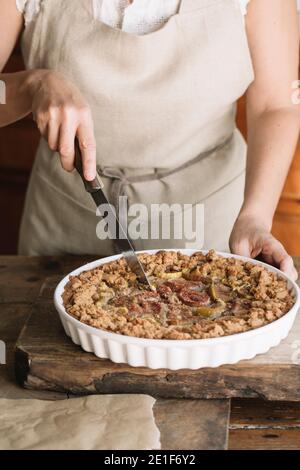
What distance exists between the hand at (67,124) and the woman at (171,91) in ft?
0.66

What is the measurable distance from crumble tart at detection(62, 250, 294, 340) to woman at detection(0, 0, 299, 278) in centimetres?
13

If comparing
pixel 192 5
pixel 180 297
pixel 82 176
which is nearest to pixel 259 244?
pixel 180 297

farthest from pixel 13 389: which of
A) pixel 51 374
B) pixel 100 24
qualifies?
pixel 100 24

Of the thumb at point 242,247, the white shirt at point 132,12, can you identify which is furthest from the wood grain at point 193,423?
the white shirt at point 132,12

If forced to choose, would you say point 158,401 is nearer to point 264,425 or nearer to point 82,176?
point 264,425

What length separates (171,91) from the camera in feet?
5.69

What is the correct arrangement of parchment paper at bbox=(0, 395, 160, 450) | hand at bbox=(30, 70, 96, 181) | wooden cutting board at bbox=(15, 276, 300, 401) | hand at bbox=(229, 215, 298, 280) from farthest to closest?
1. hand at bbox=(229, 215, 298, 280)
2. hand at bbox=(30, 70, 96, 181)
3. wooden cutting board at bbox=(15, 276, 300, 401)
4. parchment paper at bbox=(0, 395, 160, 450)

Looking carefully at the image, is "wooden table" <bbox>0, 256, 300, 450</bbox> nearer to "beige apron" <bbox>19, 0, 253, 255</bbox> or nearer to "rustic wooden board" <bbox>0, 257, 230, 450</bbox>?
"rustic wooden board" <bbox>0, 257, 230, 450</bbox>

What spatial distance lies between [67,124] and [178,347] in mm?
468

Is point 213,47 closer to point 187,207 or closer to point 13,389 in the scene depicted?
point 187,207

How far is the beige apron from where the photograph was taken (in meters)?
1.71

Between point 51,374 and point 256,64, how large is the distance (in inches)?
39.0

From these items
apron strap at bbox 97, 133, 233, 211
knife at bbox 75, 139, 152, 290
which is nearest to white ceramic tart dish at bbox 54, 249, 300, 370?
knife at bbox 75, 139, 152, 290

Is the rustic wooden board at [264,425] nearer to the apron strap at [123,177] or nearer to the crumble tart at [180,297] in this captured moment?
the crumble tart at [180,297]
